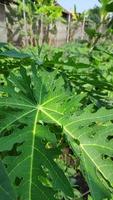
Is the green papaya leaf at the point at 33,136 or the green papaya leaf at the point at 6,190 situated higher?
the green papaya leaf at the point at 33,136

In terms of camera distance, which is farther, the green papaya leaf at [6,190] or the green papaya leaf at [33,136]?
the green papaya leaf at [33,136]

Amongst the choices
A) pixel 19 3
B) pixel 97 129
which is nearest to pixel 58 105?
pixel 97 129

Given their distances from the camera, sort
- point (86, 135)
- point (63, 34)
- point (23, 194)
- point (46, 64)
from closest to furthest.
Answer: point (23, 194) → point (86, 135) → point (46, 64) → point (63, 34)

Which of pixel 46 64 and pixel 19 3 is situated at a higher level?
pixel 19 3

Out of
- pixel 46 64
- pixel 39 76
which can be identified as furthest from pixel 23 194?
pixel 46 64

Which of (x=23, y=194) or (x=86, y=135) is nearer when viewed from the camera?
(x=23, y=194)

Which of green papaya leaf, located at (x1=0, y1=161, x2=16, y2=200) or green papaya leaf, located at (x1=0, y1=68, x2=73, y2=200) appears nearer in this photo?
green papaya leaf, located at (x1=0, y1=161, x2=16, y2=200)

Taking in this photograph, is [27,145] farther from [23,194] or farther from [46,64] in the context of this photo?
[46,64]

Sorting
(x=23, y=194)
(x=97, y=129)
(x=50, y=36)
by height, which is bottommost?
(x=23, y=194)

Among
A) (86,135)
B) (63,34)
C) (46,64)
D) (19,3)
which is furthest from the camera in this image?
(63,34)

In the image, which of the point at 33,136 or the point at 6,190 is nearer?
the point at 6,190

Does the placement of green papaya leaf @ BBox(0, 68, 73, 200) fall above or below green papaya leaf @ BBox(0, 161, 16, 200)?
above
